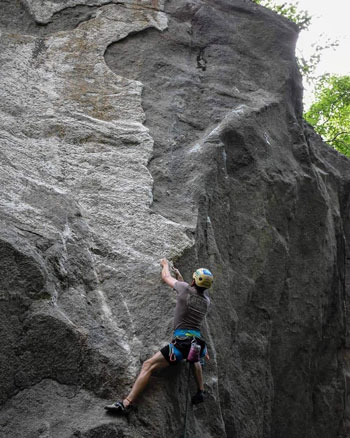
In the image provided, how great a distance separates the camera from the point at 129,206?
243 inches

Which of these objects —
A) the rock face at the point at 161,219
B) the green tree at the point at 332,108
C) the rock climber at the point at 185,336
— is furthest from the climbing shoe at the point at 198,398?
the green tree at the point at 332,108

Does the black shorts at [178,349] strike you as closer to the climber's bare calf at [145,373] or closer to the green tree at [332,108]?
the climber's bare calf at [145,373]

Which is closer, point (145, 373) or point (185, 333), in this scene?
point (145, 373)

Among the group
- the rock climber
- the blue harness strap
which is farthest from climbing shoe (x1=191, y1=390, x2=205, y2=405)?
the blue harness strap

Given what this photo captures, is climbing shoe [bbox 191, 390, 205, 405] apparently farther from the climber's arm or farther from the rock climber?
the climber's arm

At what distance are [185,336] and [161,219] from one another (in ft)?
5.26

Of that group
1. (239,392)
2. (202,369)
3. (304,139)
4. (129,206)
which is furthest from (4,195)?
(304,139)

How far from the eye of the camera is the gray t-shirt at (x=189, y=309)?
4.95 m

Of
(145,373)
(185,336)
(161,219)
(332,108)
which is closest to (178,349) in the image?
(185,336)

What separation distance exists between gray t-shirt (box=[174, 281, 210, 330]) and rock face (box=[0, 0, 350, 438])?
1.05 feet

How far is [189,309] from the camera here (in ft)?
16.3

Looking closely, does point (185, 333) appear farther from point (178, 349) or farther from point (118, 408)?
point (118, 408)

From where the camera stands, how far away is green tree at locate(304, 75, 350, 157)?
19.1 meters

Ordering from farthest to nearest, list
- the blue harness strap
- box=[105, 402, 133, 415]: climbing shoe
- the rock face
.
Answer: the blue harness strap < the rock face < box=[105, 402, 133, 415]: climbing shoe
